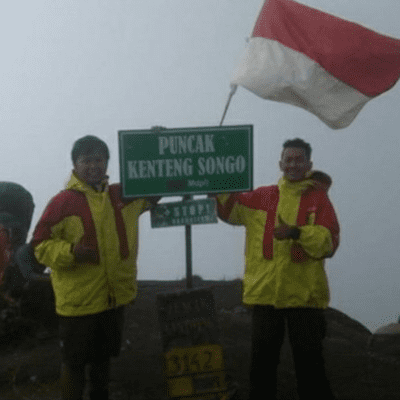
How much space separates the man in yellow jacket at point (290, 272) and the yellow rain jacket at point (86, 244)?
2.90 ft

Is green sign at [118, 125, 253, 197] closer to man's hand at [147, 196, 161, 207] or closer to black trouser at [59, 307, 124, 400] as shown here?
man's hand at [147, 196, 161, 207]

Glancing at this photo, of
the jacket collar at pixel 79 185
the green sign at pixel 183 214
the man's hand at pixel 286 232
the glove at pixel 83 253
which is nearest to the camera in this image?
the glove at pixel 83 253

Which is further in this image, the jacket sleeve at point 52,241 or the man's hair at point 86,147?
the man's hair at point 86,147

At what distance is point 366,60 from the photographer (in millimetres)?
4871

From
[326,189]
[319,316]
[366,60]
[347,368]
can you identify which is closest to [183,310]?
[319,316]

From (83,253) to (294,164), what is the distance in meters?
1.66

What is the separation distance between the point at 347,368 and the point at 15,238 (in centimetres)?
501

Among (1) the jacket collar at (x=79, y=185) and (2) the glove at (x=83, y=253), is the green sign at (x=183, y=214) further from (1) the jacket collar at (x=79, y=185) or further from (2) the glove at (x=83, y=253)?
(2) the glove at (x=83, y=253)

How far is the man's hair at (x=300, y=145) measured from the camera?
4.00 meters

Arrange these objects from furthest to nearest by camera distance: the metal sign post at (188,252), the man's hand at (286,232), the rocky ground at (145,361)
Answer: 1. the rocky ground at (145,361)
2. the metal sign post at (188,252)
3. the man's hand at (286,232)

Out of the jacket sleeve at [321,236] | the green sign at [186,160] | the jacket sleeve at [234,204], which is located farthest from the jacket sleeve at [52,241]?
the jacket sleeve at [321,236]

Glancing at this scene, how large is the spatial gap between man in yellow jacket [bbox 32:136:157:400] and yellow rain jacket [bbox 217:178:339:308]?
2.78ft

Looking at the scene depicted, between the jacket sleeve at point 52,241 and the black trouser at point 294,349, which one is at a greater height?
the jacket sleeve at point 52,241

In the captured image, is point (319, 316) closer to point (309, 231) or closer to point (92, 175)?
point (309, 231)
